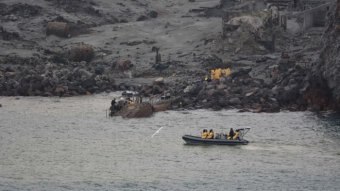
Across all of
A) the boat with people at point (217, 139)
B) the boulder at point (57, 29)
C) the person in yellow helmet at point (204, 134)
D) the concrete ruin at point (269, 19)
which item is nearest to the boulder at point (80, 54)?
the boulder at point (57, 29)

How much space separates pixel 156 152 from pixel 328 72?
25831mm

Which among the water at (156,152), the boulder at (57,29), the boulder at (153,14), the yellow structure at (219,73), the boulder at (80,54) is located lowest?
the water at (156,152)

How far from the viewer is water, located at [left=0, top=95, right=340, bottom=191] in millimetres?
80625

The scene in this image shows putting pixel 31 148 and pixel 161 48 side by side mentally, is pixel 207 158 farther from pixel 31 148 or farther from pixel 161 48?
pixel 161 48

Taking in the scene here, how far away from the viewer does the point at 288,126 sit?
4053 inches

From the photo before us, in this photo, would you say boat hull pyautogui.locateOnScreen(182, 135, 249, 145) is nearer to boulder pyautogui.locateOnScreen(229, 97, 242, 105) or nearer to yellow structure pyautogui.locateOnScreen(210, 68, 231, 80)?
boulder pyautogui.locateOnScreen(229, 97, 242, 105)

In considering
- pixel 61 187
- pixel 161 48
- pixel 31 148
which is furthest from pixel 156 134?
pixel 161 48

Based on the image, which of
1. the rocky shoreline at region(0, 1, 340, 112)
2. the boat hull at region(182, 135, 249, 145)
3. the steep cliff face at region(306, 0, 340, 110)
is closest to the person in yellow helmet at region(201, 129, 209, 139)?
the boat hull at region(182, 135, 249, 145)

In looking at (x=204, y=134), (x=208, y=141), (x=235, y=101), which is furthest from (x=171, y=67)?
(x=208, y=141)

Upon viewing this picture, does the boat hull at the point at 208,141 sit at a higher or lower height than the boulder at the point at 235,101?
lower

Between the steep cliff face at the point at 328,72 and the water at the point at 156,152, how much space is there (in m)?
2.96

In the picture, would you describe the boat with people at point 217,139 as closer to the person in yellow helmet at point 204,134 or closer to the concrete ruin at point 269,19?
the person in yellow helmet at point 204,134

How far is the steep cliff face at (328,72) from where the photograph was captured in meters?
108

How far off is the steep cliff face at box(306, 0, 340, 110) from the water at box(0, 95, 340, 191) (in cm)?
296
